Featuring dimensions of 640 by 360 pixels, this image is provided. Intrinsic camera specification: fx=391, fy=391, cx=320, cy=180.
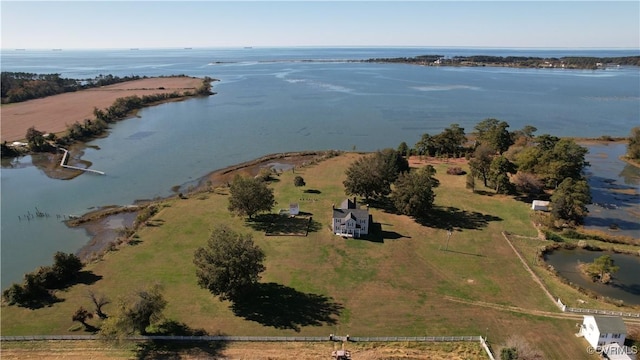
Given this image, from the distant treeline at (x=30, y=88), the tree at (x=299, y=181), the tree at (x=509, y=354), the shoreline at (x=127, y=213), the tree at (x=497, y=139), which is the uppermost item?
the distant treeline at (x=30, y=88)

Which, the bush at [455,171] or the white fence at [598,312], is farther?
the bush at [455,171]

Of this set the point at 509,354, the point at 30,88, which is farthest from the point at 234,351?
the point at 30,88

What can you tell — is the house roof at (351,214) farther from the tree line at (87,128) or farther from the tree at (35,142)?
the tree at (35,142)

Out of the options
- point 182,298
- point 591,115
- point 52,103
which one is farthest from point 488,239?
point 52,103

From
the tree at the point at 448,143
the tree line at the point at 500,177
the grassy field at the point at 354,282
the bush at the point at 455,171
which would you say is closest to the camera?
the grassy field at the point at 354,282

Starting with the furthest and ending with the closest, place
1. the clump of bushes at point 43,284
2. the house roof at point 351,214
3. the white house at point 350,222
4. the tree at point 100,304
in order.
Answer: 1. the house roof at point 351,214
2. the white house at point 350,222
3. the clump of bushes at point 43,284
4. the tree at point 100,304

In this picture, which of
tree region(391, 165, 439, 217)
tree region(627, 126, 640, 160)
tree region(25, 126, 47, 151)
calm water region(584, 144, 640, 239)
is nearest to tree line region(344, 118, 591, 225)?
tree region(391, 165, 439, 217)

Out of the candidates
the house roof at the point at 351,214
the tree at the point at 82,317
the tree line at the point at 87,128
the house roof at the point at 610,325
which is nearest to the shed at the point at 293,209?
the house roof at the point at 351,214
